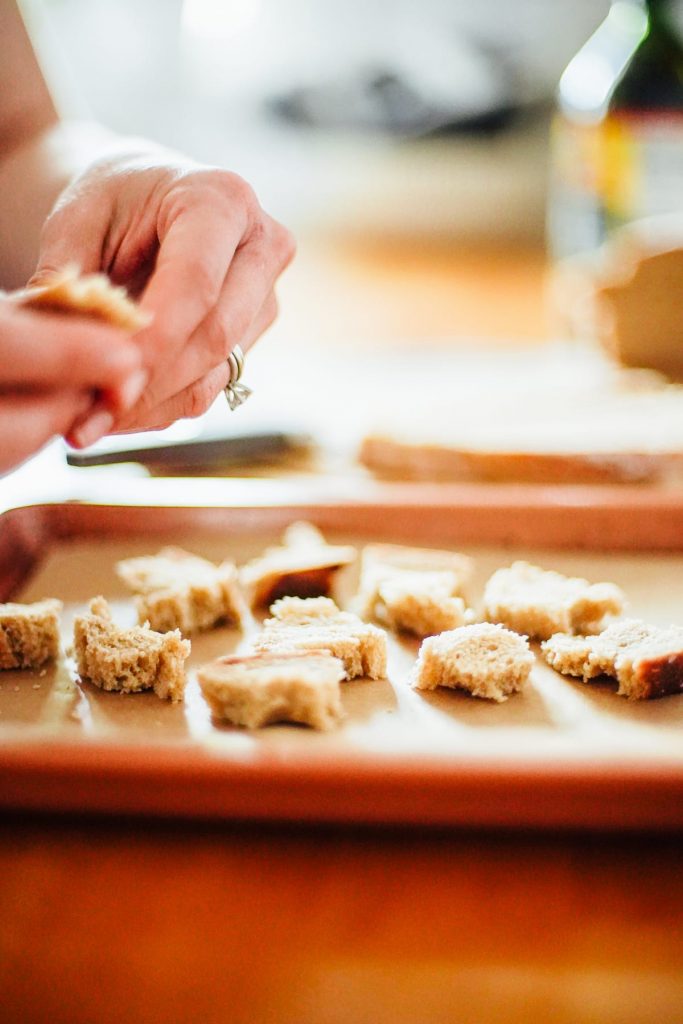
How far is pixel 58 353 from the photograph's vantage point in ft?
2.28

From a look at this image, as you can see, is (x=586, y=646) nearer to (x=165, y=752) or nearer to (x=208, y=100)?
(x=165, y=752)

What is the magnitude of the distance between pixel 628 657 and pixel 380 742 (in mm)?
242

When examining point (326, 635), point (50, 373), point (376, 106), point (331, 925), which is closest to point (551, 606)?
point (326, 635)

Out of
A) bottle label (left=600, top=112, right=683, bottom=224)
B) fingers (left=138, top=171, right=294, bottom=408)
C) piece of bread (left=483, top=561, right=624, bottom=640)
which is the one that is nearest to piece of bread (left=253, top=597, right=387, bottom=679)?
piece of bread (left=483, top=561, right=624, bottom=640)

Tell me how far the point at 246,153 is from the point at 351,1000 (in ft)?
15.9

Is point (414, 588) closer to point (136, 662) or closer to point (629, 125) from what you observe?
point (136, 662)

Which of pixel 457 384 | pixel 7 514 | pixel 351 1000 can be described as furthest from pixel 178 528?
pixel 457 384

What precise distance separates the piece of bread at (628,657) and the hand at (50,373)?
471mm

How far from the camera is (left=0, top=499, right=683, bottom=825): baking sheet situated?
2.37 ft

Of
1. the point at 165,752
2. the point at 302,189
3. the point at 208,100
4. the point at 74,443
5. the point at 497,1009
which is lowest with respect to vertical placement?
the point at 497,1009

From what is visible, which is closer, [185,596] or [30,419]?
[30,419]

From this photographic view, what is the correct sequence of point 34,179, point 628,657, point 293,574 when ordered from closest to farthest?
point 628,657 → point 293,574 → point 34,179

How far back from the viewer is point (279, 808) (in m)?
0.74

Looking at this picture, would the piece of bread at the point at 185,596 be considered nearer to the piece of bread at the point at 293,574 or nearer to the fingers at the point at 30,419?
the piece of bread at the point at 293,574
